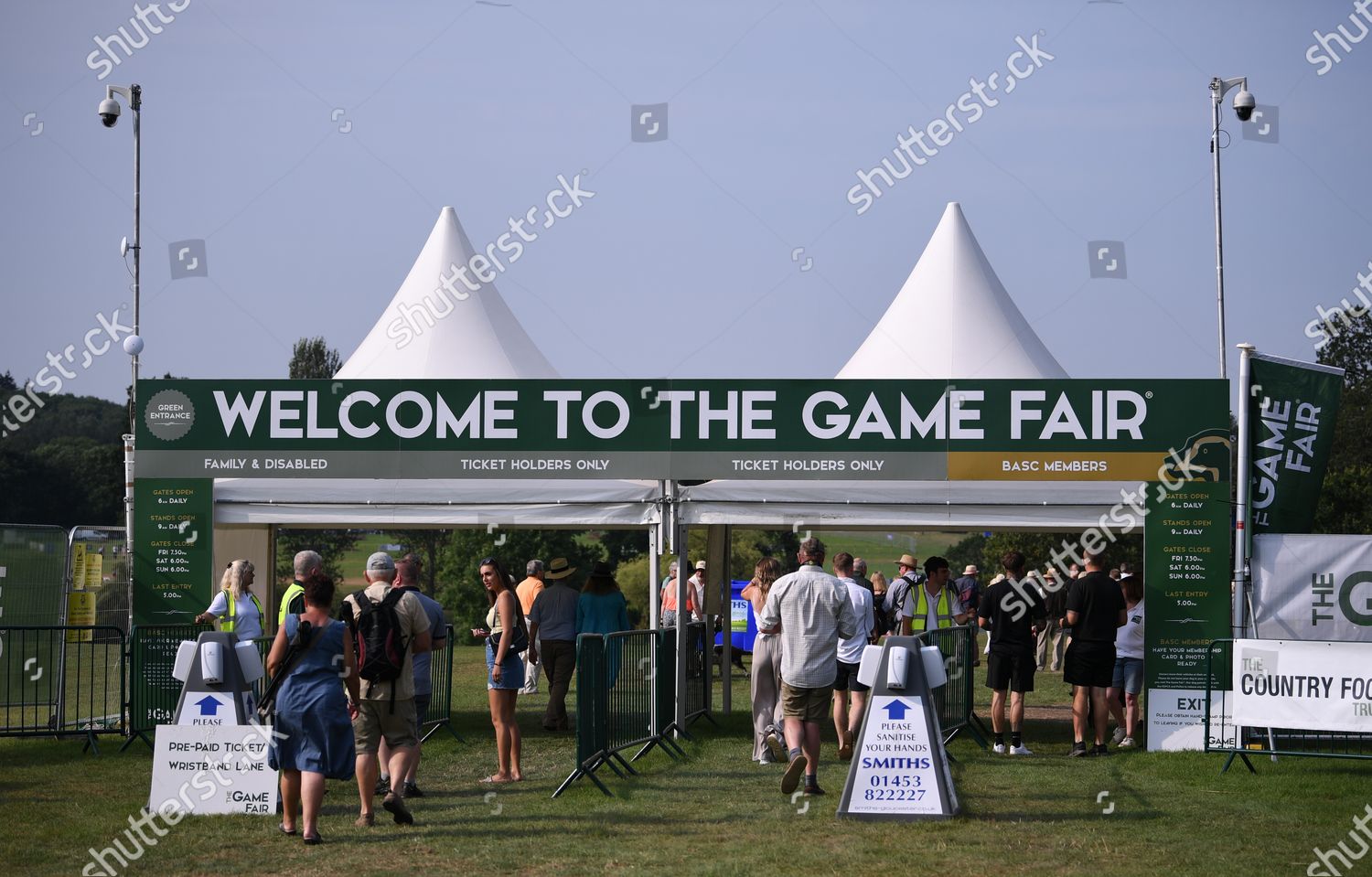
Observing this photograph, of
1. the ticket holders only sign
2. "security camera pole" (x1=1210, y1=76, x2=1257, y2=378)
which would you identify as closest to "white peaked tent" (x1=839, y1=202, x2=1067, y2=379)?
"security camera pole" (x1=1210, y1=76, x2=1257, y2=378)

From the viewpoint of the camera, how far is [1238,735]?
442 inches

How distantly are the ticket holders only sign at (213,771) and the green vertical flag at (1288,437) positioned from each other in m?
8.37

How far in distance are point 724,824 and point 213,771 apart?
324 centimetres

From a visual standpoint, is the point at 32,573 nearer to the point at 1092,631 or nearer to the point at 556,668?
the point at 556,668

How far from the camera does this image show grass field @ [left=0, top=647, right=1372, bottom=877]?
7.39 metres

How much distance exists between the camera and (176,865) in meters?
7.35

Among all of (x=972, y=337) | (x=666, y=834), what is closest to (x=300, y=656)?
(x=666, y=834)

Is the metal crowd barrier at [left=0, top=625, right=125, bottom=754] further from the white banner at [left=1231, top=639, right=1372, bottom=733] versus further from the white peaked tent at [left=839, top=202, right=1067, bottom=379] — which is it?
the white peaked tent at [left=839, top=202, right=1067, bottom=379]

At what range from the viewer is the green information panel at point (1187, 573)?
12672 millimetres

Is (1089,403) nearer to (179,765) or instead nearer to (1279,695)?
(1279,695)

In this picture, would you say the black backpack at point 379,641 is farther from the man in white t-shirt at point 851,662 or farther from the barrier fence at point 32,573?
the barrier fence at point 32,573

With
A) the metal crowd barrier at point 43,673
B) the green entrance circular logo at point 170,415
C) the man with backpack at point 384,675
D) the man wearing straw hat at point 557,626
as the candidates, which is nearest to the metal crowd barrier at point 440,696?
the man wearing straw hat at point 557,626

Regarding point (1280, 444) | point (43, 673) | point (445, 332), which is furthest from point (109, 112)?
point (1280, 444)

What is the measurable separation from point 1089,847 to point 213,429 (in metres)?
9.23
